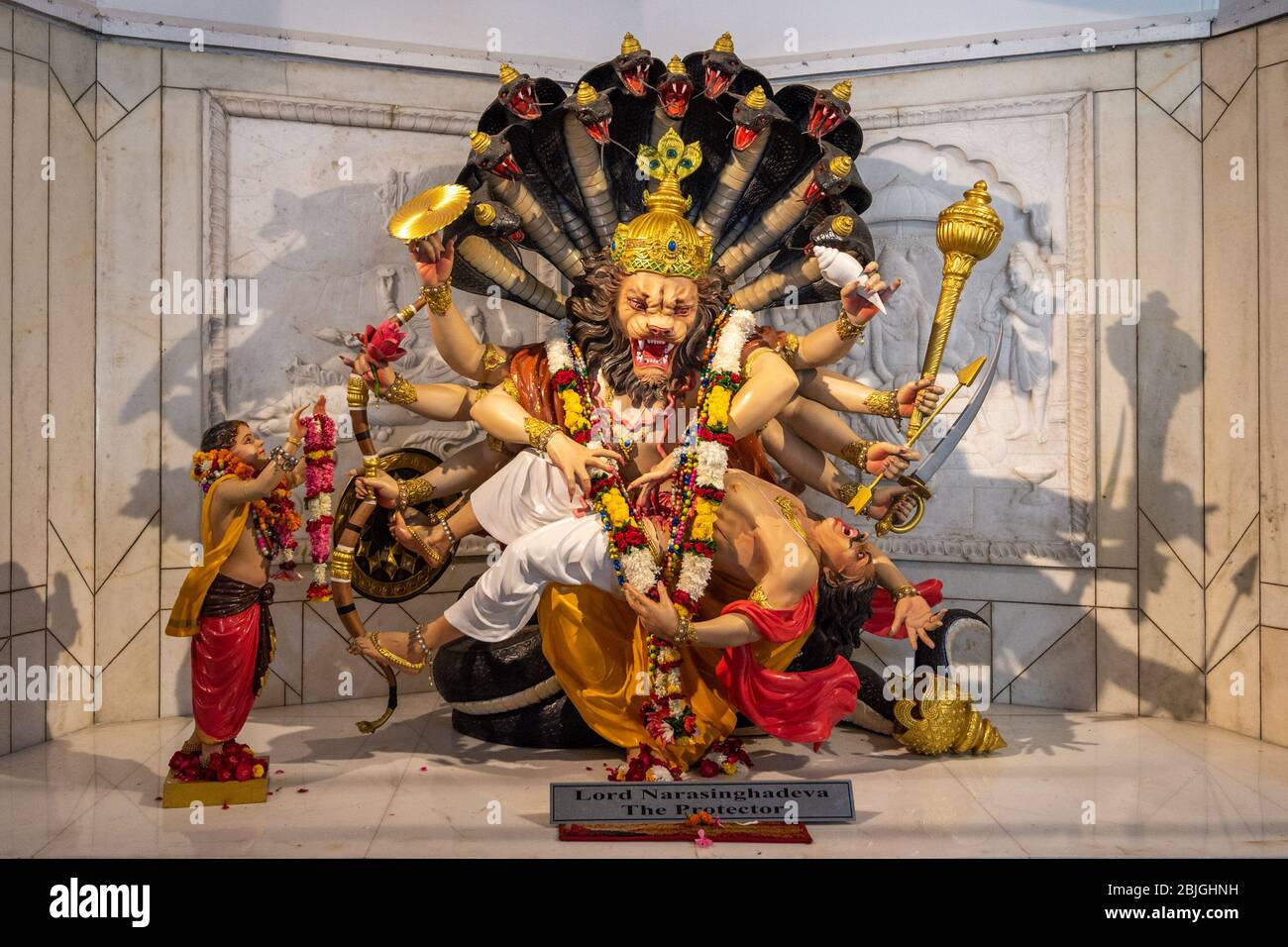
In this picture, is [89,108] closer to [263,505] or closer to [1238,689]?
[263,505]

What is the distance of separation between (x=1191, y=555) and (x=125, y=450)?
18.0 feet

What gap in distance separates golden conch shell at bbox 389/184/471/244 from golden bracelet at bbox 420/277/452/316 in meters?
0.24

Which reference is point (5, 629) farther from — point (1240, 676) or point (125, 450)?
point (1240, 676)

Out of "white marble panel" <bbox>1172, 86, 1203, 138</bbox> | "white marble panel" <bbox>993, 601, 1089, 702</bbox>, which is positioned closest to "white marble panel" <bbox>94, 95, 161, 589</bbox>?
"white marble panel" <bbox>993, 601, 1089, 702</bbox>

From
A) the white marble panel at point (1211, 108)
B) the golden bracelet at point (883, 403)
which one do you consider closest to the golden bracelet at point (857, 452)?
the golden bracelet at point (883, 403)

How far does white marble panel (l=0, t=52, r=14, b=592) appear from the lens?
5.88 metres

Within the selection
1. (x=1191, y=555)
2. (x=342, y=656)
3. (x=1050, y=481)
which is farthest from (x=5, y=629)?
(x=1191, y=555)

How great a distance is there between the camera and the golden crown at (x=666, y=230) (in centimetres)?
556

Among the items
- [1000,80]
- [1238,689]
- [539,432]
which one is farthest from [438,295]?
[1238,689]

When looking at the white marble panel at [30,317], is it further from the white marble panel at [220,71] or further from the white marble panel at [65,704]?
the white marble panel at [220,71]

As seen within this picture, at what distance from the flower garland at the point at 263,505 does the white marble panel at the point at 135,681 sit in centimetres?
176

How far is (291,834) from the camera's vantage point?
15.2ft
